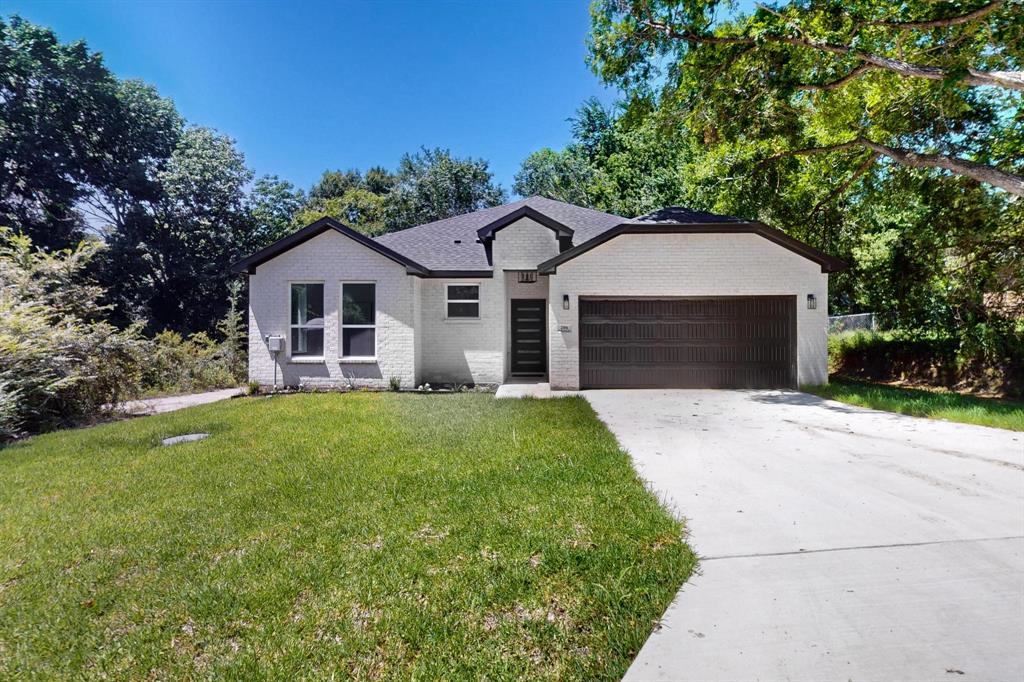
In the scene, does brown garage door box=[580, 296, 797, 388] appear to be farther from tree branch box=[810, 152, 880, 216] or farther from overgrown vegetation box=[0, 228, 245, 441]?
overgrown vegetation box=[0, 228, 245, 441]

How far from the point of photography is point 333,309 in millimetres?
11758

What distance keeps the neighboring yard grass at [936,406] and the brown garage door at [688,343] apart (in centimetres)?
124

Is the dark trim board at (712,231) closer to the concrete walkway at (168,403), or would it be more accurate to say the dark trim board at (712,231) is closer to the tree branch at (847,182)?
the tree branch at (847,182)

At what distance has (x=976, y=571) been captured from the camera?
2.90 meters

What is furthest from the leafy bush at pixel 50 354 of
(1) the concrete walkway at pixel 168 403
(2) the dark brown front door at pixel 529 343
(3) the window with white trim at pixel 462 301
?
(2) the dark brown front door at pixel 529 343

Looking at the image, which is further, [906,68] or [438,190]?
[438,190]

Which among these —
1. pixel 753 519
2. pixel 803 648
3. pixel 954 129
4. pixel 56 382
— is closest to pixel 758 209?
pixel 954 129

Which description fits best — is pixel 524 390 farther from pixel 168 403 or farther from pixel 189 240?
pixel 189 240

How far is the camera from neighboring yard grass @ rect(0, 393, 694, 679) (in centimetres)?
229

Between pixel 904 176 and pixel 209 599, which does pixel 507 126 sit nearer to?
pixel 904 176

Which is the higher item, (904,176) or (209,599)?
(904,176)

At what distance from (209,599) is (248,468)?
9.05 ft

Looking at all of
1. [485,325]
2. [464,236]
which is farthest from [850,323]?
[464,236]

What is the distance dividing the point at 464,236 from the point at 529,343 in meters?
4.06
